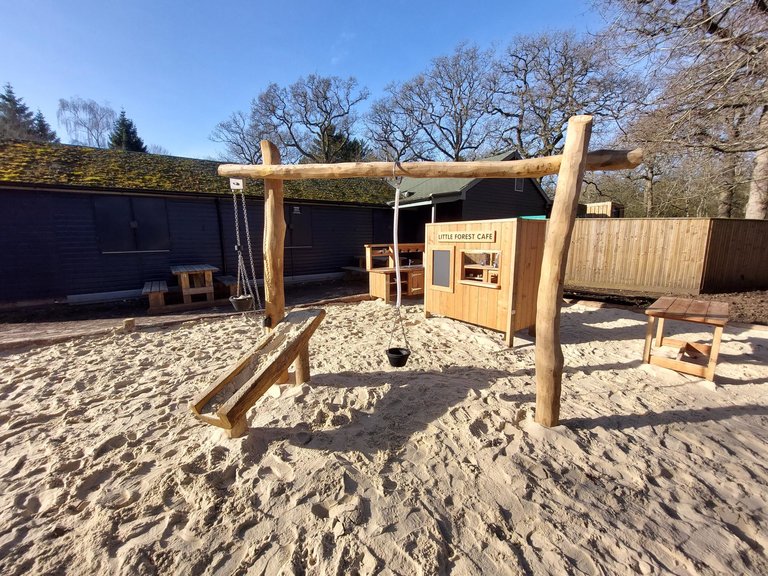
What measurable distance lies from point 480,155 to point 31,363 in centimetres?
2885

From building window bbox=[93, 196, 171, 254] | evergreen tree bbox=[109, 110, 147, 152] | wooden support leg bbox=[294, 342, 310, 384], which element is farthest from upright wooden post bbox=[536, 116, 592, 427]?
evergreen tree bbox=[109, 110, 147, 152]

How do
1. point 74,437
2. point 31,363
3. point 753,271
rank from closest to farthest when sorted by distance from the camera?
point 74,437 < point 31,363 < point 753,271

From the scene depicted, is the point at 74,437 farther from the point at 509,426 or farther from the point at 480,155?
the point at 480,155

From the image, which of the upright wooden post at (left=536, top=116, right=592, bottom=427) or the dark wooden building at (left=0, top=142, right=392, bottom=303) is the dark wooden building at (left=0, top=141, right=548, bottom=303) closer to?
the dark wooden building at (left=0, top=142, right=392, bottom=303)

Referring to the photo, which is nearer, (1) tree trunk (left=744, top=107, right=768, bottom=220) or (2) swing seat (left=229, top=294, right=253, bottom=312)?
(2) swing seat (left=229, top=294, right=253, bottom=312)

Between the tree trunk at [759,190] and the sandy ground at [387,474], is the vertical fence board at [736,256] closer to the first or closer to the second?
the tree trunk at [759,190]

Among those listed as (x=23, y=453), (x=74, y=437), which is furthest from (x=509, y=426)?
(x=23, y=453)

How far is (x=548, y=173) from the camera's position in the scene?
291cm

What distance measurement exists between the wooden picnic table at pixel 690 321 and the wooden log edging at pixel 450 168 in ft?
7.91

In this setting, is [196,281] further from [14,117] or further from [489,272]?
[14,117]

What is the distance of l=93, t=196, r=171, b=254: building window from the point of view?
8820 millimetres

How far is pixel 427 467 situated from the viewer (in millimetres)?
2521

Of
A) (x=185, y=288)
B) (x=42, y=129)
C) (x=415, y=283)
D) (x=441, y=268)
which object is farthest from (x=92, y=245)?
(x=42, y=129)

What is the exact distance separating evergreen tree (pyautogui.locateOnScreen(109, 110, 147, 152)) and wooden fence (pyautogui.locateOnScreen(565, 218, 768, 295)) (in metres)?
35.3
